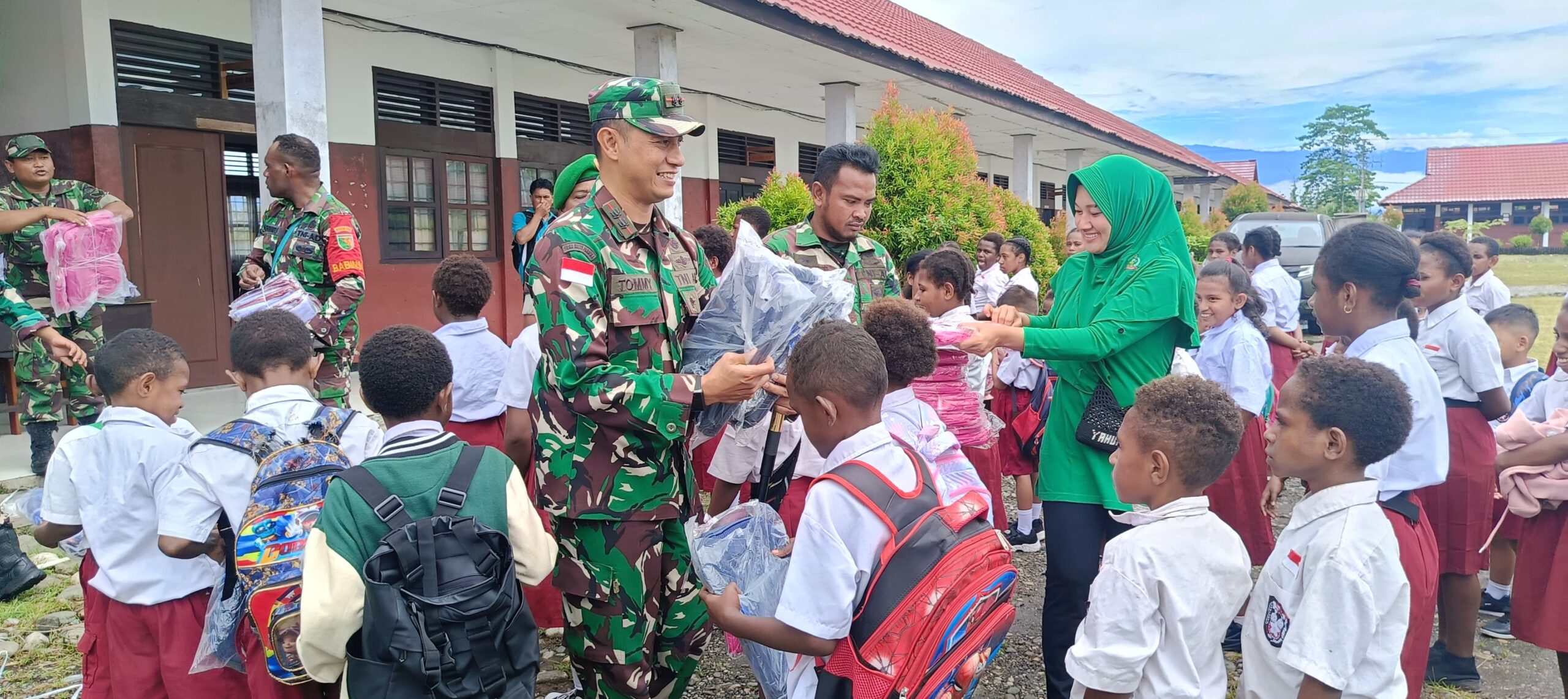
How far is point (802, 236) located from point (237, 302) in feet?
7.50

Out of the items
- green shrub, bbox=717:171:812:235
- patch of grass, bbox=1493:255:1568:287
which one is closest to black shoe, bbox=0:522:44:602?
green shrub, bbox=717:171:812:235

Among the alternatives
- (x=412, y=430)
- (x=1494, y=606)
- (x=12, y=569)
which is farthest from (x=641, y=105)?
(x=1494, y=606)

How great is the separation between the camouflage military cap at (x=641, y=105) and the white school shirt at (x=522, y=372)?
119cm

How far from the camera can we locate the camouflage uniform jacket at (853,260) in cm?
355

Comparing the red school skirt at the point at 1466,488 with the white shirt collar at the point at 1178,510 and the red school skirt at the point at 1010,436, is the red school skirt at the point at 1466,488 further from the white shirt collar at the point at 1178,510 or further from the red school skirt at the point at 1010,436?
the white shirt collar at the point at 1178,510

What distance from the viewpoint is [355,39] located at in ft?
28.5

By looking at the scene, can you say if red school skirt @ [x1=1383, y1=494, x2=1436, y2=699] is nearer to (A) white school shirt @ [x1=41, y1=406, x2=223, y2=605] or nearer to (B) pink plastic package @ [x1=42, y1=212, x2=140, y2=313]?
(A) white school shirt @ [x1=41, y1=406, x2=223, y2=605]

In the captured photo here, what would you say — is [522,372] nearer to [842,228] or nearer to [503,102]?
[842,228]

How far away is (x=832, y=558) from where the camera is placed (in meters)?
1.90

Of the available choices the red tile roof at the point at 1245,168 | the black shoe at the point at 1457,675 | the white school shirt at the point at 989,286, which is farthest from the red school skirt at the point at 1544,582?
the red tile roof at the point at 1245,168

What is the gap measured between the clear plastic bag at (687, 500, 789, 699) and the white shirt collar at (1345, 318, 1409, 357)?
5.98 ft

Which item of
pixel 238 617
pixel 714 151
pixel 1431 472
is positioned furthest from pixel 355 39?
pixel 1431 472

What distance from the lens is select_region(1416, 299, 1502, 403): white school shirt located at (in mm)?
3553

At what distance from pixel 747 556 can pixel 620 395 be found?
48cm
